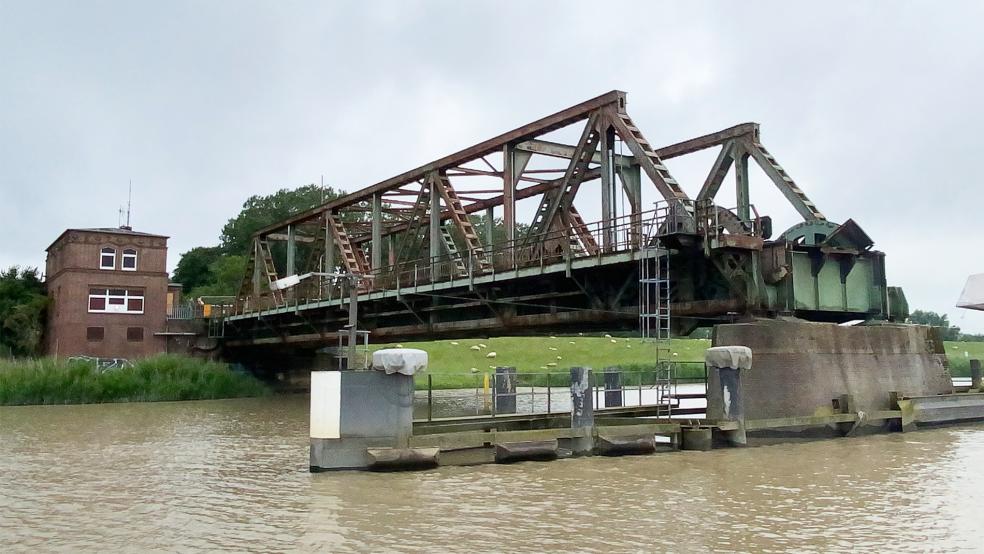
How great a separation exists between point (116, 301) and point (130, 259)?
311 centimetres

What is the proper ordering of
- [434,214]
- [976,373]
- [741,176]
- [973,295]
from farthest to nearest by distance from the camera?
[434,214]
[976,373]
[973,295]
[741,176]

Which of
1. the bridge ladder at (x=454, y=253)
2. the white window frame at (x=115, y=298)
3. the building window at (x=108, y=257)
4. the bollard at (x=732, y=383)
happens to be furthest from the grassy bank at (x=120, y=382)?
the bollard at (x=732, y=383)

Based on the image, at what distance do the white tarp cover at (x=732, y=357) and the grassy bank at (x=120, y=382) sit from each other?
34492mm

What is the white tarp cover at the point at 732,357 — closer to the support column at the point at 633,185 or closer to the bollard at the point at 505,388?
the bollard at the point at 505,388

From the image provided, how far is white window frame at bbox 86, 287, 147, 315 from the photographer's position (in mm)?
57000

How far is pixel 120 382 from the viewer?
45.6m

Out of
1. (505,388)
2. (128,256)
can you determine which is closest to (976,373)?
(505,388)

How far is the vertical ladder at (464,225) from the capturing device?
30297mm

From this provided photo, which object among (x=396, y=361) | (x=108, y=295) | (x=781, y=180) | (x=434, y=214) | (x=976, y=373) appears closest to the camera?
(x=396, y=361)

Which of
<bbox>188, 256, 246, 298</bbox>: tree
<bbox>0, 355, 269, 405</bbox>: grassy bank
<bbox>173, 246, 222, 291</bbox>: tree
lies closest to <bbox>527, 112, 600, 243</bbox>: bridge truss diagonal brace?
<bbox>0, 355, 269, 405</bbox>: grassy bank

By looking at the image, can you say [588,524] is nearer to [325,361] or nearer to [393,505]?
[393,505]

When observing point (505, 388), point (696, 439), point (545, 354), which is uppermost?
point (545, 354)

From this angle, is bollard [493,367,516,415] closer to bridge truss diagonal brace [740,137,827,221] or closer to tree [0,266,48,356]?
bridge truss diagonal brace [740,137,827,221]

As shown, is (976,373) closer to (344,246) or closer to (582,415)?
(582,415)
